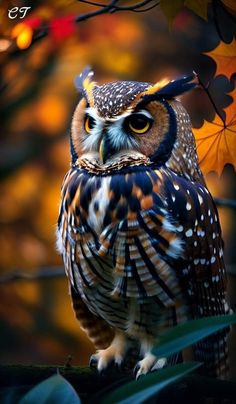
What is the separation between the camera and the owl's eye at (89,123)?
1.19 metres

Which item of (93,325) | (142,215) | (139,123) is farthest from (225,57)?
(93,325)

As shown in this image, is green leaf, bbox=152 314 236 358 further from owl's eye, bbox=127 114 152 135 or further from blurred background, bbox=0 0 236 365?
blurred background, bbox=0 0 236 365

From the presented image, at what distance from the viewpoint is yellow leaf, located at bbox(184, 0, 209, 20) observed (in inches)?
51.5

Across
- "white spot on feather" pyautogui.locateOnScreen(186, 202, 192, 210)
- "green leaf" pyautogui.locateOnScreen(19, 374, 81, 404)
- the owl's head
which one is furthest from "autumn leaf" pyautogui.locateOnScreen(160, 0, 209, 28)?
"green leaf" pyautogui.locateOnScreen(19, 374, 81, 404)

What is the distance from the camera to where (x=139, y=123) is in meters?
1.18

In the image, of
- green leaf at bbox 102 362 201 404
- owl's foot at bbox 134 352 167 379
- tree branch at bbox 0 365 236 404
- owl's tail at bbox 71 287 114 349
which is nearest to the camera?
green leaf at bbox 102 362 201 404

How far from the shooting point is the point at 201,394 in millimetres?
1131

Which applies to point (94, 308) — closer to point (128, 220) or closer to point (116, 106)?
point (128, 220)

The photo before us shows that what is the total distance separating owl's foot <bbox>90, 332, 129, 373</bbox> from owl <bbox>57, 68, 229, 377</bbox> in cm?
1

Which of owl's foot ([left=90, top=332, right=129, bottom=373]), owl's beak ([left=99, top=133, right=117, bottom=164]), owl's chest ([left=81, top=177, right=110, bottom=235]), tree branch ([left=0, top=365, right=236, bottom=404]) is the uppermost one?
owl's beak ([left=99, top=133, right=117, bottom=164])

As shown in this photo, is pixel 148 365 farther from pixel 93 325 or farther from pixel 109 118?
pixel 109 118

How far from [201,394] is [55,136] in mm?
602

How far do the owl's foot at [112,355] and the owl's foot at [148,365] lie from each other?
6 centimetres

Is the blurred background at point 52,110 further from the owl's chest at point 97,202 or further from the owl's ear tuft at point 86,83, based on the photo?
the owl's chest at point 97,202
